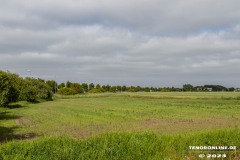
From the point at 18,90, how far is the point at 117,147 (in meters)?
57.6

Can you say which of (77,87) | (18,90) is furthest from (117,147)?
(77,87)

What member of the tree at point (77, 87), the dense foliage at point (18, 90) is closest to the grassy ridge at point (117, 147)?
the dense foliage at point (18, 90)

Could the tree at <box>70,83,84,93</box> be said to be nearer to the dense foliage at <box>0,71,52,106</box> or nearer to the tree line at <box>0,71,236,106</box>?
the tree line at <box>0,71,236,106</box>

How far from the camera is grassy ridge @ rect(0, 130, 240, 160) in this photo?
10680 mm

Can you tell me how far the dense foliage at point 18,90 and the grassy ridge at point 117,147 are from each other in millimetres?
31283

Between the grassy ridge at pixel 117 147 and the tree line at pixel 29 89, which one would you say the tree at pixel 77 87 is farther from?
the grassy ridge at pixel 117 147

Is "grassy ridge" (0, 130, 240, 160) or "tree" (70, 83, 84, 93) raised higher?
"tree" (70, 83, 84, 93)

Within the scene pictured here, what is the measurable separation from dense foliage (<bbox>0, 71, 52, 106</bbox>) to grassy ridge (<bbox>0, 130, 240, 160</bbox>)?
3128 centimetres

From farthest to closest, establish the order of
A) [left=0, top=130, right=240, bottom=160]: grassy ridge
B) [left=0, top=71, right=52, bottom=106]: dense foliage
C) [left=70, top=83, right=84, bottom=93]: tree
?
[left=70, top=83, right=84, bottom=93]: tree < [left=0, top=71, right=52, bottom=106]: dense foliage < [left=0, top=130, right=240, bottom=160]: grassy ridge

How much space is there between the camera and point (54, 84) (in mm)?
166000

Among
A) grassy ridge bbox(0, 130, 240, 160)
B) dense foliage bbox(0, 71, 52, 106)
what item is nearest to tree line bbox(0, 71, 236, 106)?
dense foliage bbox(0, 71, 52, 106)

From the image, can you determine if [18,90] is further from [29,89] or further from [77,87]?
[77,87]

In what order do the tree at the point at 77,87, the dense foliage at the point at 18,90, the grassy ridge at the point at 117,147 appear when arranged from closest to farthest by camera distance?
the grassy ridge at the point at 117,147, the dense foliage at the point at 18,90, the tree at the point at 77,87

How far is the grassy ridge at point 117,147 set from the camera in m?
10.7
